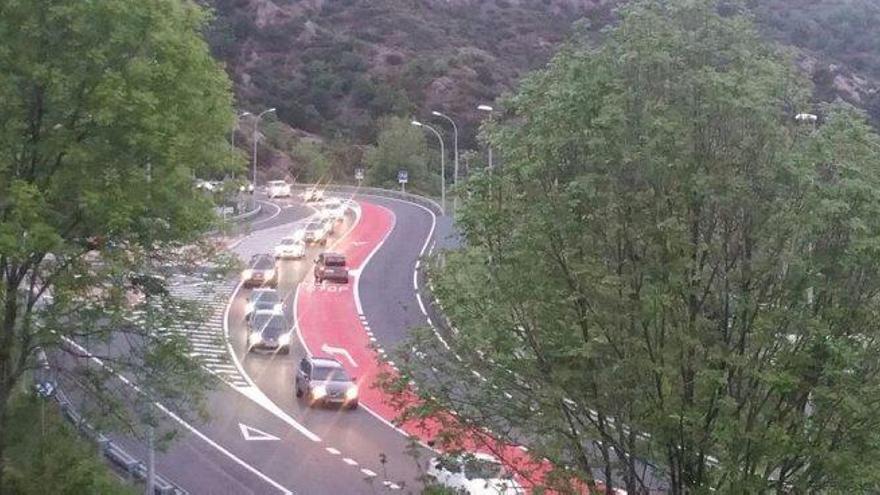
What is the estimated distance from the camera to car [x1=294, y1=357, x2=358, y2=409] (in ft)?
106

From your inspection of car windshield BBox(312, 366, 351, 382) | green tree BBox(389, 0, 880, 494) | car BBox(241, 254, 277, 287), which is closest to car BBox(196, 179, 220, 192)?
green tree BBox(389, 0, 880, 494)

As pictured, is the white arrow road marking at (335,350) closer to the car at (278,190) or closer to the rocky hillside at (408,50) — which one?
the car at (278,190)

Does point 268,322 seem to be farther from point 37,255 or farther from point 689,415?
point 689,415

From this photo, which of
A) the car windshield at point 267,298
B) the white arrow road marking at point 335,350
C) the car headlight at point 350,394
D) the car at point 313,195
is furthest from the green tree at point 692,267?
the car at point 313,195

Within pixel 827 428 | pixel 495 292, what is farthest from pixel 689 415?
pixel 495 292

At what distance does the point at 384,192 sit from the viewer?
88.2 meters

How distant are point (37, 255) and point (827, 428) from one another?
1024 centimetres

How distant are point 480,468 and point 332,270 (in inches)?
1543

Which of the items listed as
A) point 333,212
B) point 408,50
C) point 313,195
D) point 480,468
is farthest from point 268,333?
point 408,50

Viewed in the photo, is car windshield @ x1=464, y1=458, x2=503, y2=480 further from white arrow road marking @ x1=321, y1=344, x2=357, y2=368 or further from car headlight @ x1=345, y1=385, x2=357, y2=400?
white arrow road marking @ x1=321, y1=344, x2=357, y2=368

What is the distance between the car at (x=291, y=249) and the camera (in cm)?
5759

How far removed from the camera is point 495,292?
43.1 ft

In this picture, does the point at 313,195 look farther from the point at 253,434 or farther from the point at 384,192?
the point at 253,434

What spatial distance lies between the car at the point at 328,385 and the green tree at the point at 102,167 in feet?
50.2
